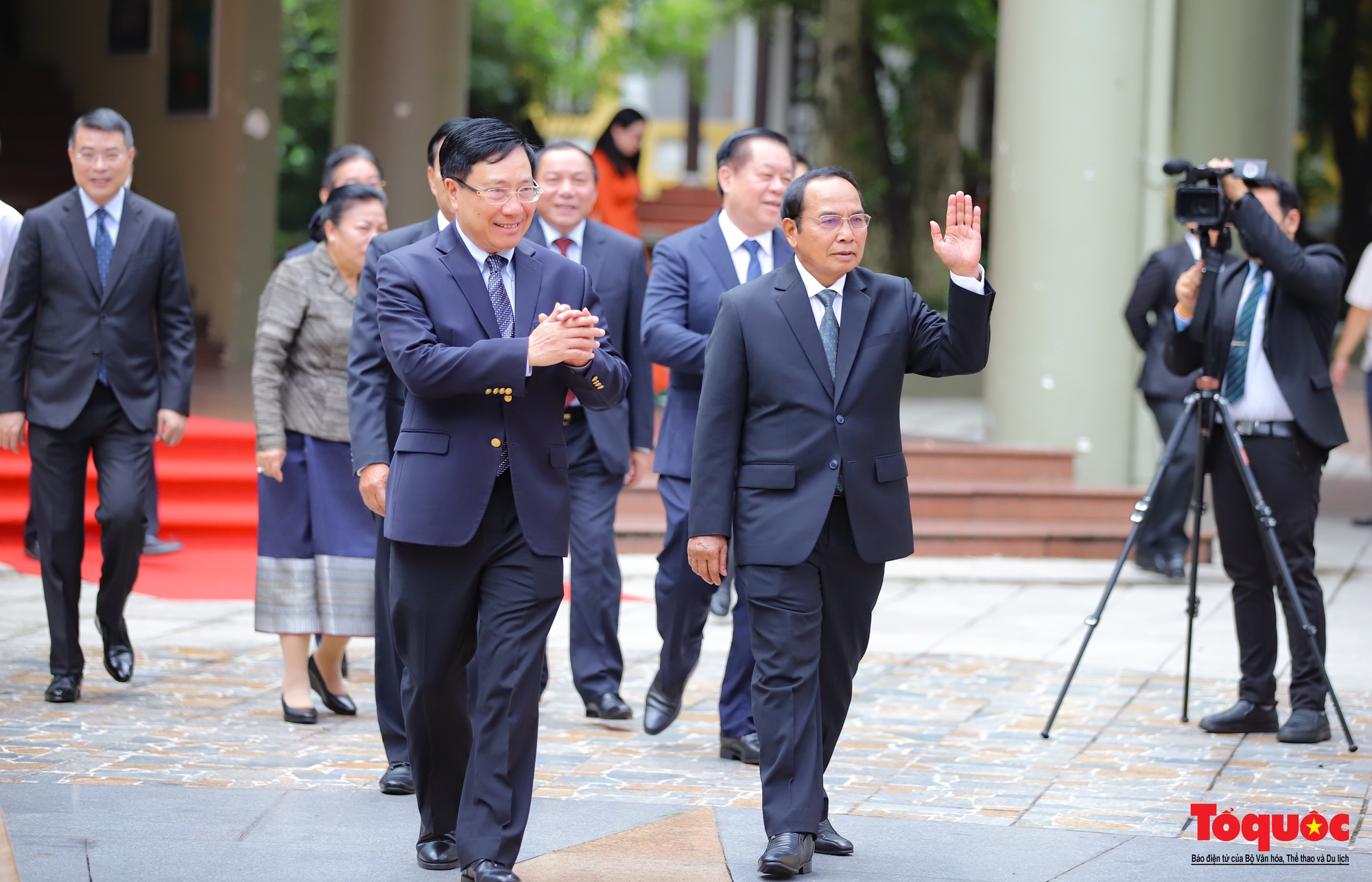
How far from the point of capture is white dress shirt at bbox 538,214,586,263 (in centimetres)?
647

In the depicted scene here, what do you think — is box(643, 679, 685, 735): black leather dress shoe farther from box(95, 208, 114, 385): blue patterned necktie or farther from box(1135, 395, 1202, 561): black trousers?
box(1135, 395, 1202, 561): black trousers

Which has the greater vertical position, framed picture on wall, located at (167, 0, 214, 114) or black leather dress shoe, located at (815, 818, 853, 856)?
framed picture on wall, located at (167, 0, 214, 114)

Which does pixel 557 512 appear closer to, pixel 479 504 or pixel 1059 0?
pixel 479 504

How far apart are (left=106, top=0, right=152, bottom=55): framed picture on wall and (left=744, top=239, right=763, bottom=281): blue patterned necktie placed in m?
12.5

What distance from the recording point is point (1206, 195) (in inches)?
231

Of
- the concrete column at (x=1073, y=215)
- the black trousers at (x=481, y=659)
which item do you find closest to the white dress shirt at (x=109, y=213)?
the black trousers at (x=481, y=659)

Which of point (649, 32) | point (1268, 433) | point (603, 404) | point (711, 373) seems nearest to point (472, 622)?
point (603, 404)

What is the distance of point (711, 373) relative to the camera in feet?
15.0

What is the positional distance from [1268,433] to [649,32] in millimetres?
30249

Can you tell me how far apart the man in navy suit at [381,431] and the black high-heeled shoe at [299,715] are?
766 mm

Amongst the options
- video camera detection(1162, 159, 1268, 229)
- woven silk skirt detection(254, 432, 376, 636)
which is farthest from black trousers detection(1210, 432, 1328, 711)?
woven silk skirt detection(254, 432, 376, 636)

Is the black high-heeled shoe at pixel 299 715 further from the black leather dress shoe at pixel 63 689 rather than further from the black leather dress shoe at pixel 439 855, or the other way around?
the black leather dress shoe at pixel 439 855

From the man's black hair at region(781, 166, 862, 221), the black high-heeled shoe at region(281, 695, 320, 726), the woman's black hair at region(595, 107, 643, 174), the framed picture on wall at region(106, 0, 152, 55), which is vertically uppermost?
the framed picture on wall at region(106, 0, 152, 55)

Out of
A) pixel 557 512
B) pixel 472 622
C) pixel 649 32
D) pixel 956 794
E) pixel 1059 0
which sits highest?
pixel 649 32
